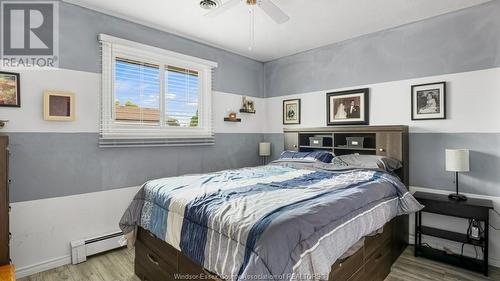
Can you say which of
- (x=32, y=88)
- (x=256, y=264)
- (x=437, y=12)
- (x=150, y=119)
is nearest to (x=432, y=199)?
(x=437, y=12)

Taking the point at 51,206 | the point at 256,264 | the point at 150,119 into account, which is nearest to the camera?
the point at 256,264

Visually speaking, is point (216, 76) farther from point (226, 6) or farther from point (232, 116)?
point (226, 6)

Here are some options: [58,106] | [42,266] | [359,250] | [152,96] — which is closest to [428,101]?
[359,250]

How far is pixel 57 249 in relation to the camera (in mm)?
2555

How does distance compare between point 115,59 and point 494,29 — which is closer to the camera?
point 494,29

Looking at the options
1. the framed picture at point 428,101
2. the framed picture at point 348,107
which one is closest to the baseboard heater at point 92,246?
the framed picture at point 348,107

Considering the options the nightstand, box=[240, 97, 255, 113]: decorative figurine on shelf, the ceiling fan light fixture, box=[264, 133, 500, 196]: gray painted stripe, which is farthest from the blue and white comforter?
box=[240, 97, 255, 113]: decorative figurine on shelf

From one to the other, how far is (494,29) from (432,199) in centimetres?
182

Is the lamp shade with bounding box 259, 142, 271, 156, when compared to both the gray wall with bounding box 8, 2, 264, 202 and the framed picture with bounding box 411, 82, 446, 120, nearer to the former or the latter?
the gray wall with bounding box 8, 2, 264, 202

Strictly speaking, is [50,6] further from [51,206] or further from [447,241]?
[447,241]

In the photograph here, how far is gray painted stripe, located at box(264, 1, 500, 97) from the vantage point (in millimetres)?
2658

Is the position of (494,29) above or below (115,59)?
above

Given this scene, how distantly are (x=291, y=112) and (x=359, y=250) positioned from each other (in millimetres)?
2748

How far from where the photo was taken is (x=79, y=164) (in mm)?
2682
